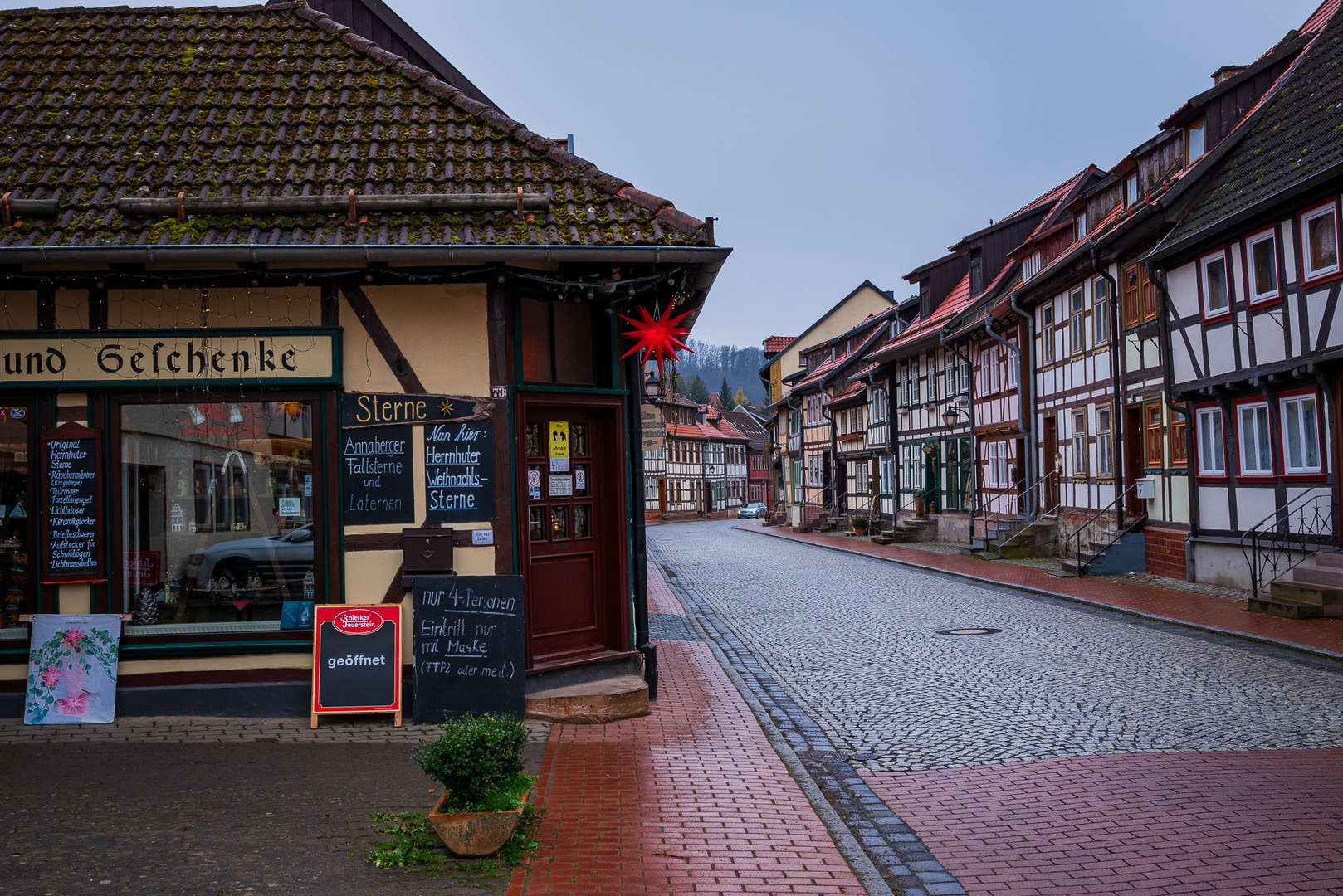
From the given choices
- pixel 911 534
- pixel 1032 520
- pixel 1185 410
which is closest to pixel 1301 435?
pixel 1185 410

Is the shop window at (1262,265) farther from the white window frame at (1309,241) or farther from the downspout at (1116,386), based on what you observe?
the downspout at (1116,386)

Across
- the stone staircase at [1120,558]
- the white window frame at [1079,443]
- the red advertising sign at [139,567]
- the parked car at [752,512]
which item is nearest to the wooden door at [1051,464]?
the white window frame at [1079,443]

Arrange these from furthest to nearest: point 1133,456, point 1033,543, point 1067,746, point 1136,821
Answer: point 1033,543 < point 1133,456 < point 1067,746 < point 1136,821

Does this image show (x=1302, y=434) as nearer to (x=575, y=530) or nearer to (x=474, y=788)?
(x=575, y=530)

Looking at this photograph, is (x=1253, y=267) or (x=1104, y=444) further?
(x=1104, y=444)

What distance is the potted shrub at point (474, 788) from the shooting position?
484 cm

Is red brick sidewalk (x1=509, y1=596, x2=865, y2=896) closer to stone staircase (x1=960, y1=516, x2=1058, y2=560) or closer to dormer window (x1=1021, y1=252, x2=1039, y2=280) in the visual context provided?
stone staircase (x1=960, y1=516, x2=1058, y2=560)

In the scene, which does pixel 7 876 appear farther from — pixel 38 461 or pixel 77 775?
pixel 38 461

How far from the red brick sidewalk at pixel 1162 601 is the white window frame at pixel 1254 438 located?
85.2 inches

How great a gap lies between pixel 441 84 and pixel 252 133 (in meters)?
1.66

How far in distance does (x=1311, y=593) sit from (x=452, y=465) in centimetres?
1124

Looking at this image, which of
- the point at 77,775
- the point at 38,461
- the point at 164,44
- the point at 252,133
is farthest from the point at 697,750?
the point at 164,44

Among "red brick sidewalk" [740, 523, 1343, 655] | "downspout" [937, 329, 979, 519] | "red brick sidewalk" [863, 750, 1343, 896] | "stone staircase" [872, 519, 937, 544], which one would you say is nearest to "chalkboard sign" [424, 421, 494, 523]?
"red brick sidewalk" [863, 750, 1343, 896]

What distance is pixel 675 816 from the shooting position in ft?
18.2
